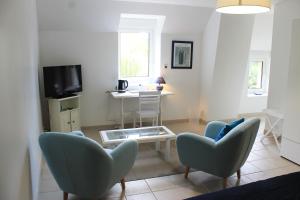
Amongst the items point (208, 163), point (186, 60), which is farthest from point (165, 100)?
point (208, 163)

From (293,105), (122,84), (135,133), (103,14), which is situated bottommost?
(135,133)

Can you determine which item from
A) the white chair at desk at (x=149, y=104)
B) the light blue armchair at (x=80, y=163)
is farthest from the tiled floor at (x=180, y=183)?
the white chair at desk at (x=149, y=104)

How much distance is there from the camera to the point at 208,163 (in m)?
2.94

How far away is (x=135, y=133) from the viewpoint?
149 inches

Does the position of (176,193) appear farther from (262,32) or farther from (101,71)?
(262,32)

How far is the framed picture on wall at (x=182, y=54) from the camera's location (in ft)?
18.1

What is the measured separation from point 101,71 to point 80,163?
9.84ft

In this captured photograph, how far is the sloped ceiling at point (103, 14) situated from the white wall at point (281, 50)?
1272mm

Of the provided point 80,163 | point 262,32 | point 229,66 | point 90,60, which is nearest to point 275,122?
point 229,66

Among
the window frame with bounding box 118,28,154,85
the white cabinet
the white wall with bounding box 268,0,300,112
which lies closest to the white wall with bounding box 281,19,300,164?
the white wall with bounding box 268,0,300,112

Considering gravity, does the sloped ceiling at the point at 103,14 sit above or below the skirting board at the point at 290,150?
above

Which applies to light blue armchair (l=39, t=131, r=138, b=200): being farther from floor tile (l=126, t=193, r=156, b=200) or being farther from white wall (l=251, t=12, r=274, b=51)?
white wall (l=251, t=12, r=274, b=51)

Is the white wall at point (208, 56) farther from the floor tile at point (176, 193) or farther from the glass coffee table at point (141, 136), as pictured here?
the floor tile at point (176, 193)

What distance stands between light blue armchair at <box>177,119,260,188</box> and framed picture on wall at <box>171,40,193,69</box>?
283 cm
